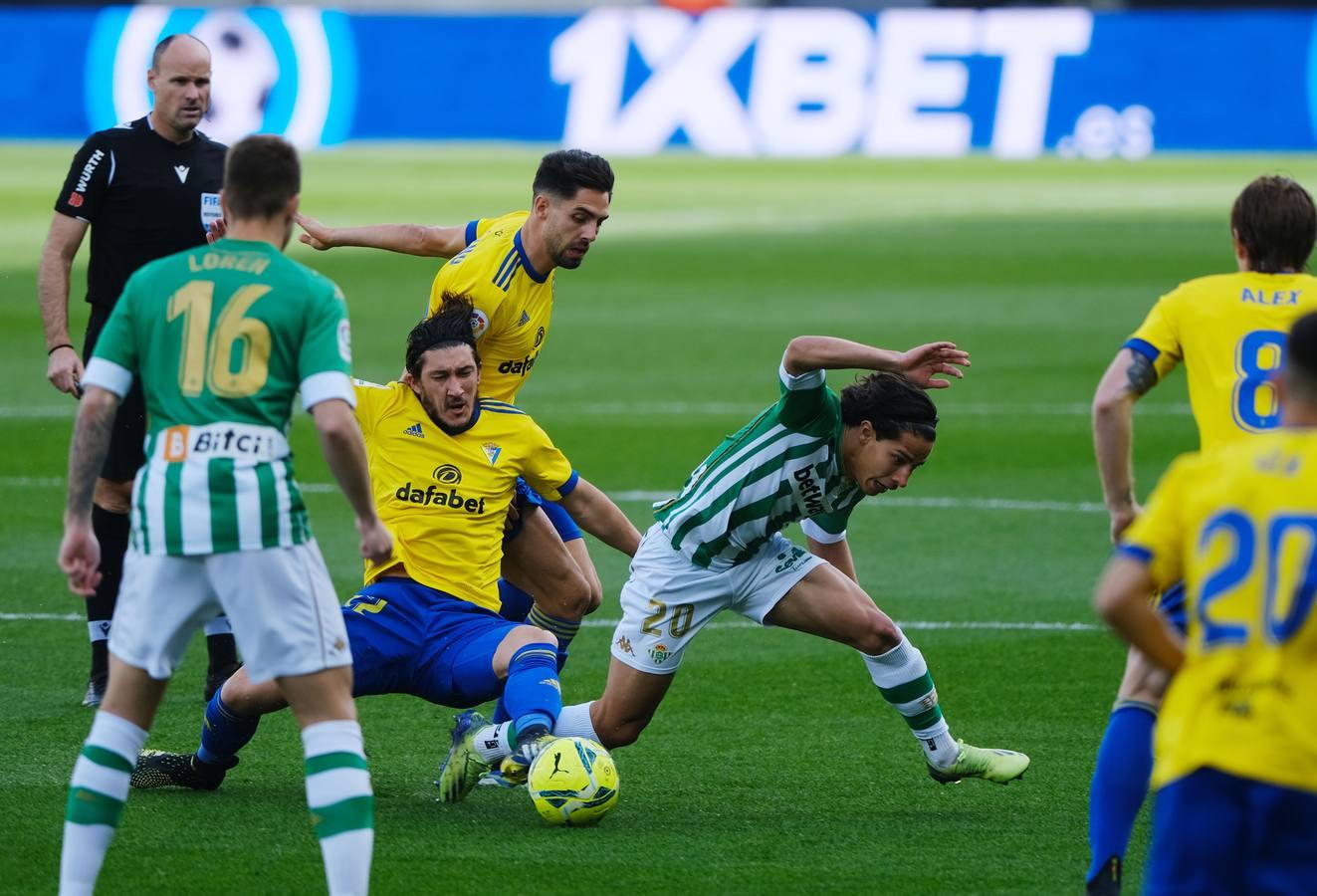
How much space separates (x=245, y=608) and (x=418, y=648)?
163cm

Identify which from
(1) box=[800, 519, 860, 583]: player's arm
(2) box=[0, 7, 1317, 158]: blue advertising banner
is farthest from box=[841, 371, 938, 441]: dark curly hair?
(2) box=[0, 7, 1317, 158]: blue advertising banner

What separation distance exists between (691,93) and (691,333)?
74.2 feet

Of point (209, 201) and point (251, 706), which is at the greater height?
point (209, 201)

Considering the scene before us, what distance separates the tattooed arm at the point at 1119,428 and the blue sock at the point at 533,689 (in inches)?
75.6

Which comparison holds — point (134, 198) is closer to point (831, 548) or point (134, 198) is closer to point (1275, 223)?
point (831, 548)

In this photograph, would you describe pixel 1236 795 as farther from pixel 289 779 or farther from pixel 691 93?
pixel 691 93

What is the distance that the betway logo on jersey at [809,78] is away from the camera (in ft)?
127

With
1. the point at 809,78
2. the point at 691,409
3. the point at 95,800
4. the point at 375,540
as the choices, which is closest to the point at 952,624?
the point at 375,540

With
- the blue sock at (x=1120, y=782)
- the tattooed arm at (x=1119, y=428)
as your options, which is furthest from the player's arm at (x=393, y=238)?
the blue sock at (x=1120, y=782)

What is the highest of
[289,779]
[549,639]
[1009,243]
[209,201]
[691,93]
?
[691,93]

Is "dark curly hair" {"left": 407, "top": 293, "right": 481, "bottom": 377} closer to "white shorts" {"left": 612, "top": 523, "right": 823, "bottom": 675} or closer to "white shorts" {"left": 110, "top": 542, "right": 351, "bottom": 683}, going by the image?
"white shorts" {"left": 612, "top": 523, "right": 823, "bottom": 675}

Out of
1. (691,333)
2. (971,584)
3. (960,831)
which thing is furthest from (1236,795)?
(691,333)

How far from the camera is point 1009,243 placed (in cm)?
2517

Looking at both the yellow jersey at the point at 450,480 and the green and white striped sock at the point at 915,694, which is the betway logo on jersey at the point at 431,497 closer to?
the yellow jersey at the point at 450,480
